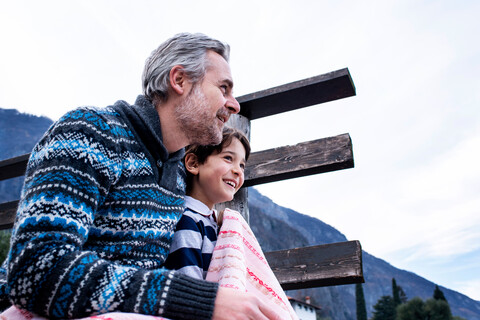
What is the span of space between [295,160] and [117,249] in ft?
5.73

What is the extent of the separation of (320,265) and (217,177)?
100cm

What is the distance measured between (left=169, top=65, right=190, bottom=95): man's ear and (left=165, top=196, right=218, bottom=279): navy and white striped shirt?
26.4 inches

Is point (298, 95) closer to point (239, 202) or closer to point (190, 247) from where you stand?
point (239, 202)

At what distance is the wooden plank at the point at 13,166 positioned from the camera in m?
3.78

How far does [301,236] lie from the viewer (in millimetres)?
96188

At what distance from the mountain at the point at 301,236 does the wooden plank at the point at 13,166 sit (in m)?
66.9

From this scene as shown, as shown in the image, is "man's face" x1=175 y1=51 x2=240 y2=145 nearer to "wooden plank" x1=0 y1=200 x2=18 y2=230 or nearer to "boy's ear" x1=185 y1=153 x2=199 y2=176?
"boy's ear" x1=185 y1=153 x2=199 y2=176

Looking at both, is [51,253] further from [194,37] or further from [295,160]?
[295,160]

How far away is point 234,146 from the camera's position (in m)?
2.57

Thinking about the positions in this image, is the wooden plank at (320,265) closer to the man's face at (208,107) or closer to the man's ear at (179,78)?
the man's face at (208,107)

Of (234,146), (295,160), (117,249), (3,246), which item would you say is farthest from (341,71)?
(3,246)

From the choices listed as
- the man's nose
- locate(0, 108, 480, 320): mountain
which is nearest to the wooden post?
the man's nose

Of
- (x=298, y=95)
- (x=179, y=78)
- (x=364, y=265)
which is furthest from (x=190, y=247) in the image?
(x=364, y=265)

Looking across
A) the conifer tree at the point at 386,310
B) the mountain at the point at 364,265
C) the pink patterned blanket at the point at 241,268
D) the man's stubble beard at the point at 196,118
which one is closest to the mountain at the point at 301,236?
the mountain at the point at 364,265
